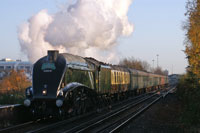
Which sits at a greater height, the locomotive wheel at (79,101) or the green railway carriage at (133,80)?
the green railway carriage at (133,80)

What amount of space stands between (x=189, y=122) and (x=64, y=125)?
5754mm

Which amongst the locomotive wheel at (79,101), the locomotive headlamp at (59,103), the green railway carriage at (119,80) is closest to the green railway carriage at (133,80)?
the green railway carriage at (119,80)

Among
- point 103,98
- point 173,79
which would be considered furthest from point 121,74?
point 173,79

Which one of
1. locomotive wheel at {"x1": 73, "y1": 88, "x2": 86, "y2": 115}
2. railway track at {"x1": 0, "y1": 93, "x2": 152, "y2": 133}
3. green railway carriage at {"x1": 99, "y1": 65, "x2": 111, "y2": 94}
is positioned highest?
green railway carriage at {"x1": 99, "y1": 65, "x2": 111, "y2": 94}

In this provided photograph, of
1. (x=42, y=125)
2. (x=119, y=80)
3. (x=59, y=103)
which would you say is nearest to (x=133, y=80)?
(x=119, y=80)

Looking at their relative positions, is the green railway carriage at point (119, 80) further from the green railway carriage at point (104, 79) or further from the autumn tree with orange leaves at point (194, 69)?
the autumn tree with orange leaves at point (194, 69)

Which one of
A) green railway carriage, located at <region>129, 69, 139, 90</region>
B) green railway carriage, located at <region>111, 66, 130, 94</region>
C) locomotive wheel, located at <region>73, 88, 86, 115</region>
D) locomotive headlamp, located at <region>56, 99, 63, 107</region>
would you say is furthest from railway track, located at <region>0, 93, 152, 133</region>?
green railway carriage, located at <region>129, 69, 139, 90</region>

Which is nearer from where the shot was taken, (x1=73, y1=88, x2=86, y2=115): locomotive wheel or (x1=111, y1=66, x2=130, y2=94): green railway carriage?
(x1=73, y1=88, x2=86, y2=115): locomotive wheel

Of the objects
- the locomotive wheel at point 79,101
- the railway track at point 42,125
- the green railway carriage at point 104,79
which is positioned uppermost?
the green railway carriage at point 104,79

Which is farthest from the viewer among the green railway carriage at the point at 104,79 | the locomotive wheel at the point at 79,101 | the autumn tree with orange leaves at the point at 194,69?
the green railway carriage at the point at 104,79

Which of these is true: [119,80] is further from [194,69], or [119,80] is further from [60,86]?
[60,86]

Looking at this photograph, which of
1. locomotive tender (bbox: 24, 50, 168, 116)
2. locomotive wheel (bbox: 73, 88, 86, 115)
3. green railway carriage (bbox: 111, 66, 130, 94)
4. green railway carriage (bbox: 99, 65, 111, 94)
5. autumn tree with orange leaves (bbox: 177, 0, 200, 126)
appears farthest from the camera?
green railway carriage (bbox: 111, 66, 130, 94)

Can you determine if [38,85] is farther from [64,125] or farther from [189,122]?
[189,122]

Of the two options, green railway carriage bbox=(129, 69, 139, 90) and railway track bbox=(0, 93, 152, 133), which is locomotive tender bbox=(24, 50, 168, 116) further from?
green railway carriage bbox=(129, 69, 139, 90)
